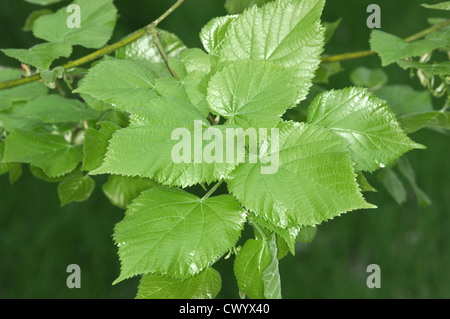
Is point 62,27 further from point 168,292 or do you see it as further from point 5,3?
point 5,3

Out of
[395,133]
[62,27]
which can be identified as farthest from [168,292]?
[62,27]

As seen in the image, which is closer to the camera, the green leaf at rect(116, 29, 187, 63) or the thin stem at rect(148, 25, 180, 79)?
the thin stem at rect(148, 25, 180, 79)

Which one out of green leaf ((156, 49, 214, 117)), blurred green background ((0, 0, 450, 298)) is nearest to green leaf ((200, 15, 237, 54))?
green leaf ((156, 49, 214, 117))

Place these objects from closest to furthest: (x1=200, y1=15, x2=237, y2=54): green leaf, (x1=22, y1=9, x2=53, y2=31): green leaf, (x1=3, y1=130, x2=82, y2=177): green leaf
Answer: (x1=200, y1=15, x2=237, y2=54): green leaf
(x1=3, y1=130, x2=82, y2=177): green leaf
(x1=22, y1=9, x2=53, y2=31): green leaf

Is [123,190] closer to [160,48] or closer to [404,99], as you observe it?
[160,48]

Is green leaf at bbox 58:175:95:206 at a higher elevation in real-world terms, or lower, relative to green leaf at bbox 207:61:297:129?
higher

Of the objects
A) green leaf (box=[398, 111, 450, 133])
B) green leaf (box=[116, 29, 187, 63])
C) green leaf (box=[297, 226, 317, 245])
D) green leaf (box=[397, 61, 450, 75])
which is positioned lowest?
green leaf (box=[297, 226, 317, 245])

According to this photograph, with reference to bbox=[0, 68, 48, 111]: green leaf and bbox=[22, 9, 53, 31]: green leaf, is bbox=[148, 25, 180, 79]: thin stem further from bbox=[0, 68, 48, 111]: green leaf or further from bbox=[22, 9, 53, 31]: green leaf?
bbox=[22, 9, 53, 31]: green leaf

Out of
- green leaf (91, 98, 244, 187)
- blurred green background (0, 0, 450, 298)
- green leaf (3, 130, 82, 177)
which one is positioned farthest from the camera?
blurred green background (0, 0, 450, 298)
